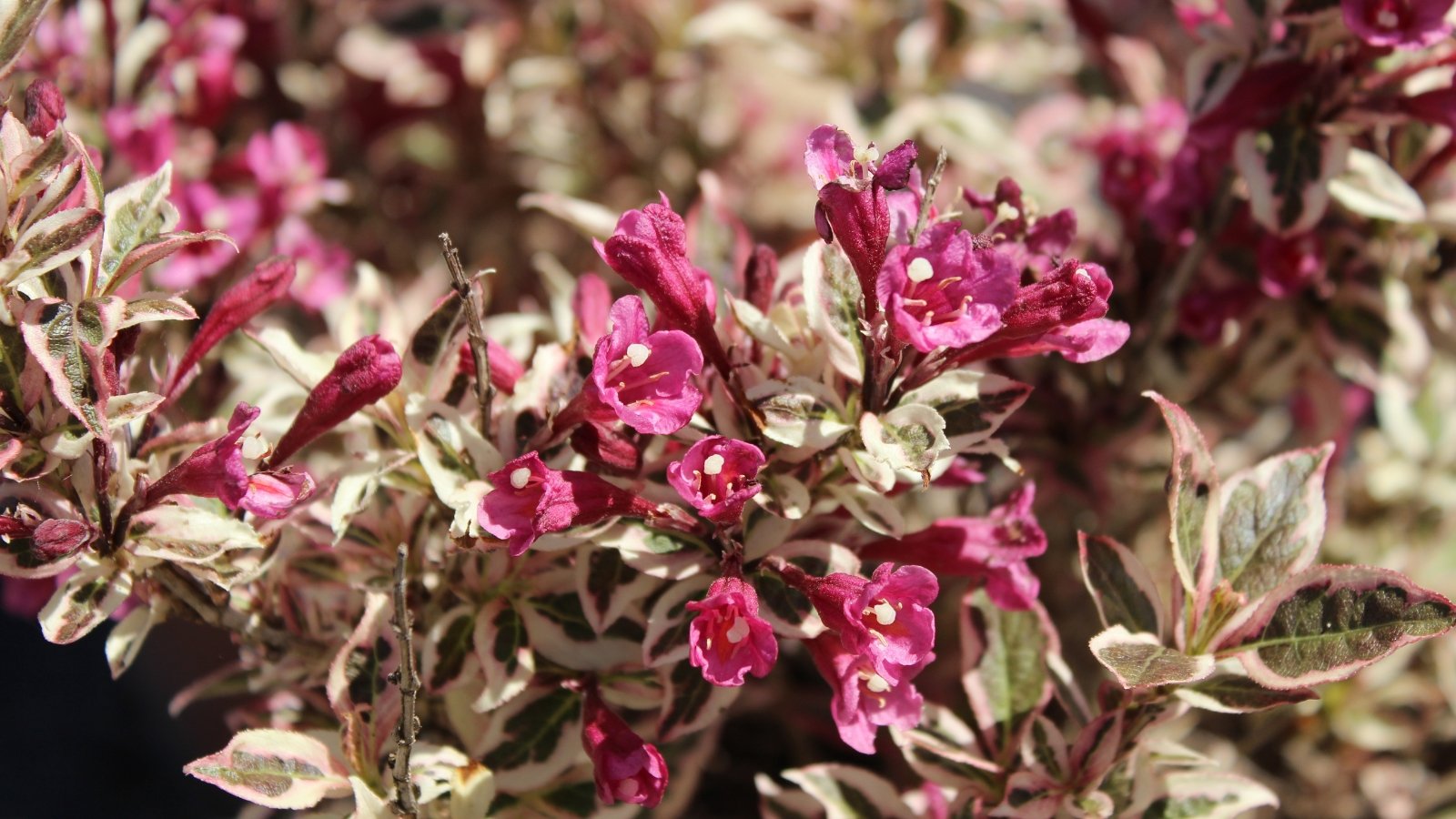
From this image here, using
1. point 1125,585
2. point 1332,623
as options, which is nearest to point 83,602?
point 1125,585

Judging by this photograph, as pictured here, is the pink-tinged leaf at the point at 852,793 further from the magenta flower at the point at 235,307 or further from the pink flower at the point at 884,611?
the magenta flower at the point at 235,307

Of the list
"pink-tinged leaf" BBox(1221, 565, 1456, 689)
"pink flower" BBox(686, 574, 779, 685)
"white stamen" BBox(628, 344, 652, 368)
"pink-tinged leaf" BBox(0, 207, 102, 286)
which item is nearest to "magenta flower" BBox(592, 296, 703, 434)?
"white stamen" BBox(628, 344, 652, 368)

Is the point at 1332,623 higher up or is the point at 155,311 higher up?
the point at 155,311

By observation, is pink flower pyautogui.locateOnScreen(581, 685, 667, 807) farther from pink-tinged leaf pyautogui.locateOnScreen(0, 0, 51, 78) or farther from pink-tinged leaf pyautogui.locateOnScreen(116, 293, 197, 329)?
pink-tinged leaf pyautogui.locateOnScreen(0, 0, 51, 78)

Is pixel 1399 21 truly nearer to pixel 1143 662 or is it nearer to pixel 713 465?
pixel 1143 662

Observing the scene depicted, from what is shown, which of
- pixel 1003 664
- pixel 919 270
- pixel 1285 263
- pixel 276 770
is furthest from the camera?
pixel 1285 263

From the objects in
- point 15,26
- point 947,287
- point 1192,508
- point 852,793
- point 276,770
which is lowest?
point 852,793

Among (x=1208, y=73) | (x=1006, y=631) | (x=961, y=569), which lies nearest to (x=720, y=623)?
(x=961, y=569)

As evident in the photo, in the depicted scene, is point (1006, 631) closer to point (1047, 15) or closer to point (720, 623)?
point (720, 623)
